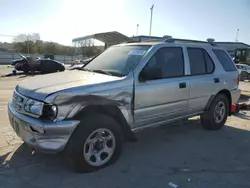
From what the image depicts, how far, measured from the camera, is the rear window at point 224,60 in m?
5.87

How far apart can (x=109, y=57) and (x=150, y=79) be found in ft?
3.46

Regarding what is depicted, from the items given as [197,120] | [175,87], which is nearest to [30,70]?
[197,120]

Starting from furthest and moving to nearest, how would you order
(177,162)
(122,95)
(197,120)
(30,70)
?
(30,70) < (197,120) < (177,162) < (122,95)

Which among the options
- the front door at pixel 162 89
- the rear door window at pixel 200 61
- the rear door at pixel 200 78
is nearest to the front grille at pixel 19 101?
the front door at pixel 162 89

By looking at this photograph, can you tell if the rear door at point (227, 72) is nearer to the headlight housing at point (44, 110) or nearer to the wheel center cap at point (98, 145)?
the wheel center cap at point (98, 145)

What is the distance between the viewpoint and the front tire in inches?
134

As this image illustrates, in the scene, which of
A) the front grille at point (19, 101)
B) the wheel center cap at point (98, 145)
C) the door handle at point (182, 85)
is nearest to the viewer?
the front grille at point (19, 101)

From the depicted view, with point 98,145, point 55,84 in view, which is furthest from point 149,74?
point 55,84

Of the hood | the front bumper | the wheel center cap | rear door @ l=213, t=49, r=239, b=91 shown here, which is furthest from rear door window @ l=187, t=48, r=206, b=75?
the front bumper

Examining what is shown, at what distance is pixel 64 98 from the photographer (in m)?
3.26

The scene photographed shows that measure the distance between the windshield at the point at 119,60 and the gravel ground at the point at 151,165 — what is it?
4.62 ft

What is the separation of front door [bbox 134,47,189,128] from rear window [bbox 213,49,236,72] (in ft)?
4.69

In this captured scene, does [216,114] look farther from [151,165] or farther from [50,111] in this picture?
[50,111]

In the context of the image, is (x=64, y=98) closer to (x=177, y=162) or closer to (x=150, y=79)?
A: (x=150, y=79)
